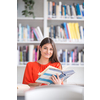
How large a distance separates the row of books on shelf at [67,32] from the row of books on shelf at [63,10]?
16 cm

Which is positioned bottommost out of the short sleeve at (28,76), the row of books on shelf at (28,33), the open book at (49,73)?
the short sleeve at (28,76)

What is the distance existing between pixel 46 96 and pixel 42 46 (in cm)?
143

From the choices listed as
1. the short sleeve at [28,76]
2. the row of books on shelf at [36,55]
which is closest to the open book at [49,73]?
the short sleeve at [28,76]

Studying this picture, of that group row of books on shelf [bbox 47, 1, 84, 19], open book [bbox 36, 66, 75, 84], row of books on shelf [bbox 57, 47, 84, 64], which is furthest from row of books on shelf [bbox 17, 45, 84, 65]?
open book [bbox 36, 66, 75, 84]

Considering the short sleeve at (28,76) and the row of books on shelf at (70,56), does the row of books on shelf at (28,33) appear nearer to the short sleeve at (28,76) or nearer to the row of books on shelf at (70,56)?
the row of books on shelf at (70,56)

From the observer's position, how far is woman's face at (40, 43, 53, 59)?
174cm

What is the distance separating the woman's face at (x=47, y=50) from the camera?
174 centimetres

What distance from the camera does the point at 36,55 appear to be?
2477mm

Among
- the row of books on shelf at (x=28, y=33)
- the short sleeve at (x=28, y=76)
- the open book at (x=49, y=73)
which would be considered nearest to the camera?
the open book at (x=49, y=73)

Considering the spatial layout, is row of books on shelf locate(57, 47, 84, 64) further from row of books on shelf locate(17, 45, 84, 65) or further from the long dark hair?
the long dark hair

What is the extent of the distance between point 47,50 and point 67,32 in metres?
0.89

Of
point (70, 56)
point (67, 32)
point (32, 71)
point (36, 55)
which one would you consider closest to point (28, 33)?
point (36, 55)

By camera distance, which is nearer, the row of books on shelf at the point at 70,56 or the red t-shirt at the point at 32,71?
the red t-shirt at the point at 32,71
